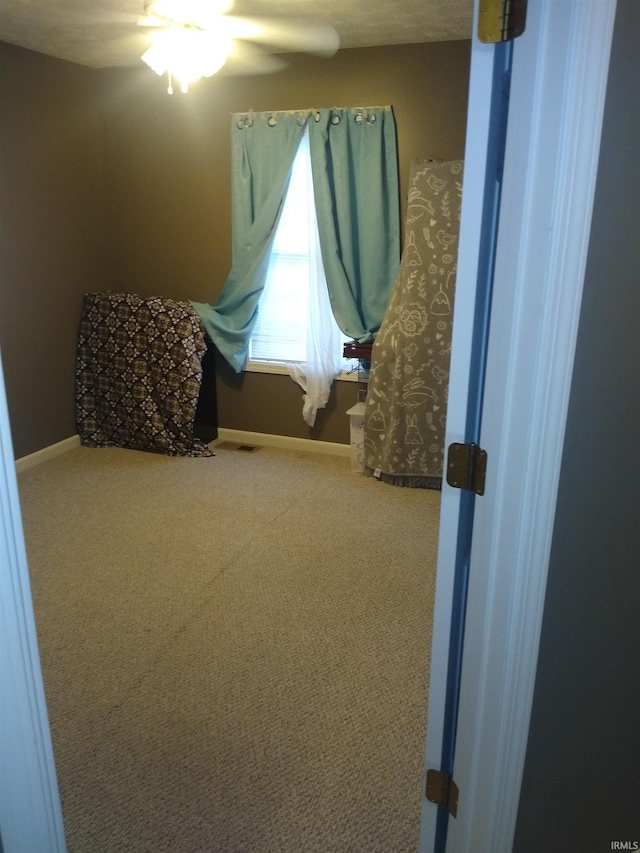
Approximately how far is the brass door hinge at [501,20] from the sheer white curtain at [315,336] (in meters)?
3.04

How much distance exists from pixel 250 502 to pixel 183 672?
4.64 ft

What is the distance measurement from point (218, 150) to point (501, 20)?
3.46 meters

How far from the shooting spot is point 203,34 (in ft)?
9.94

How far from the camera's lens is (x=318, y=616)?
2.59 metres

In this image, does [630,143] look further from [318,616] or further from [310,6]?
[310,6]

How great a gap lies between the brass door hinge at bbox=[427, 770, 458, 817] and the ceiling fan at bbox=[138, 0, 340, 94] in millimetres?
2906

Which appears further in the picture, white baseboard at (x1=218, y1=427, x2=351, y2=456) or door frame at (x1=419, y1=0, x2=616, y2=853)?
white baseboard at (x1=218, y1=427, x2=351, y2=456)

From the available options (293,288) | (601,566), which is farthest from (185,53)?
(601,566)

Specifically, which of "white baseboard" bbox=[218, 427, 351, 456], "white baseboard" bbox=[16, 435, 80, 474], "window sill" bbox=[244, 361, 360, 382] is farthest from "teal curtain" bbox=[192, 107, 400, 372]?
"white baseboard" bbox=[16, 435, 80, 474]

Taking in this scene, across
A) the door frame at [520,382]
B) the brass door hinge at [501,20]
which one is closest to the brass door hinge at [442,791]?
the door frame at [520,382]

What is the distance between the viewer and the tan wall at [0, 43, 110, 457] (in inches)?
147

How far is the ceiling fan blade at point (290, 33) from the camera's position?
313 centimetres

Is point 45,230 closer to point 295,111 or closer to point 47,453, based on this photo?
point 47,453

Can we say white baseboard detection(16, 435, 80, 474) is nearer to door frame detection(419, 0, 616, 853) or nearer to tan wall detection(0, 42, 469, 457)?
tan wall detection(0, 42, 469, 457)
